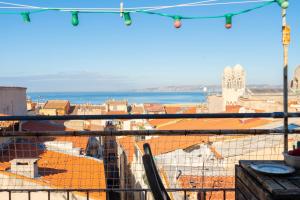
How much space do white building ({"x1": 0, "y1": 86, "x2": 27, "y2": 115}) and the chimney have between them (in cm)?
1287

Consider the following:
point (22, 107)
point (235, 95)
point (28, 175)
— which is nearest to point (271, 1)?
point (28, 175)

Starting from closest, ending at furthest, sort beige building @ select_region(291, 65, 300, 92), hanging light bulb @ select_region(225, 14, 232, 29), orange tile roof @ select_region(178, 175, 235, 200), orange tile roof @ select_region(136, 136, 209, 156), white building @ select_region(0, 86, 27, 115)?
hanging light bulb @ select_region(225, 14, 232, 29) → beige building @ select_region(291, 65, 300, 92) → orange tile roof @ select_region(136, 136, 209, 156) → orange tile roof @ select_region(178, 175, 235, 200) → white building @ select_region(0, 86, 27, 115)

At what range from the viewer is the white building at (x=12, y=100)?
895 inches

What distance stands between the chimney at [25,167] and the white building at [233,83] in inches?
2081

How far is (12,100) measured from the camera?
969 inches

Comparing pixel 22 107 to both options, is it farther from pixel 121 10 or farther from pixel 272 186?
pixel 272 186

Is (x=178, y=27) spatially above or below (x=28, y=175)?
above

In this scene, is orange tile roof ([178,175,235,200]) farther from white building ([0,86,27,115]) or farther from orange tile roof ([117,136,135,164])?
white building ([0,86,27,115])

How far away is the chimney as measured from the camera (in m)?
9.83

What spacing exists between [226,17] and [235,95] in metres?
60.4

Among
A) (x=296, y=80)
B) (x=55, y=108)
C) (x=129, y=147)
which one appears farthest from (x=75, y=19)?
(x=55, y=108)

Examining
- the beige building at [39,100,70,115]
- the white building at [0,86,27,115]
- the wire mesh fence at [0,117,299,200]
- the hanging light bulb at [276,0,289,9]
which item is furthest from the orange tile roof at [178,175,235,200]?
the beige building at [39,100,70,115]

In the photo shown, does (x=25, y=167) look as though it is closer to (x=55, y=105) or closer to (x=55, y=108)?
(x=55, y=108)

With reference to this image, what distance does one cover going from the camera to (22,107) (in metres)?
26.8
